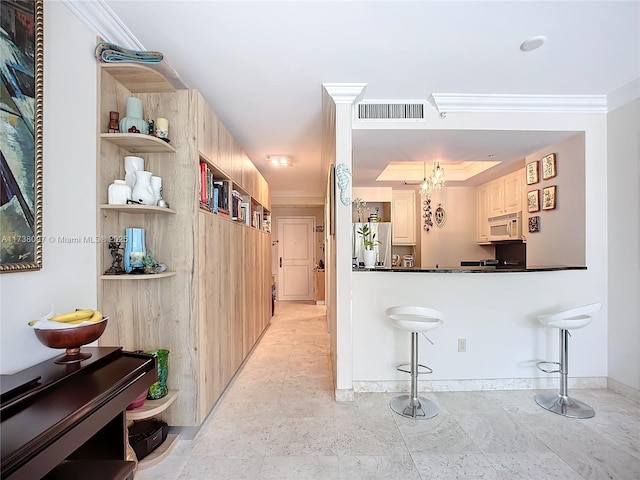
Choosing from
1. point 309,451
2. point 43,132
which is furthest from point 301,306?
point 43,132

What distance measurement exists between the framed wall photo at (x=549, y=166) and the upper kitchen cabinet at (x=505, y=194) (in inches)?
36.9

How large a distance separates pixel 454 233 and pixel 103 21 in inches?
210

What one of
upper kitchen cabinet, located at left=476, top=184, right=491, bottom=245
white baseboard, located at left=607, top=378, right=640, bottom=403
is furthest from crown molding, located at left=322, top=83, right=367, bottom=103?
upper kitchen cabinet, located at left=476, top=184, right=491, bottom=245

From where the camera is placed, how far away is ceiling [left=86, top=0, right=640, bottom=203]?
66.9 inches

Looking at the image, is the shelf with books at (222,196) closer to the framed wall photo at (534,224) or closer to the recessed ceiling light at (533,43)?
the recessed ceiling light at (533,43)

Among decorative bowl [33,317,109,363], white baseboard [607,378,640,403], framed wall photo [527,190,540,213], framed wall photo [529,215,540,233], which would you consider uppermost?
framed wall photo [527,190,540,213]

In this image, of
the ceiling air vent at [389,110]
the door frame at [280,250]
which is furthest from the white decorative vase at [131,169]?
the door frame at [280,250]

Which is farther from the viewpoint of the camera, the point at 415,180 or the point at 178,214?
the point at 415,180

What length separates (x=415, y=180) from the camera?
191 inches

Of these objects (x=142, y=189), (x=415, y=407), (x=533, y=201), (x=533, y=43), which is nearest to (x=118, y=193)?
(x=142, y=189)

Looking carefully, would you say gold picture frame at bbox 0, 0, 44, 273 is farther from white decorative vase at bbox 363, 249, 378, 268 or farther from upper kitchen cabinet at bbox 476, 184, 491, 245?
upper kitchen cabinet at bbox 476, 184, 491, 245

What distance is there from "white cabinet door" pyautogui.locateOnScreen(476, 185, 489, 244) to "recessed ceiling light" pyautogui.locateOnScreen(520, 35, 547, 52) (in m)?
3.39

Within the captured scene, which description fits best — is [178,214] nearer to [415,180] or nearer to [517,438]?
[517,438]

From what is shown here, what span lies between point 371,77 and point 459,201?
3776 millimetres
